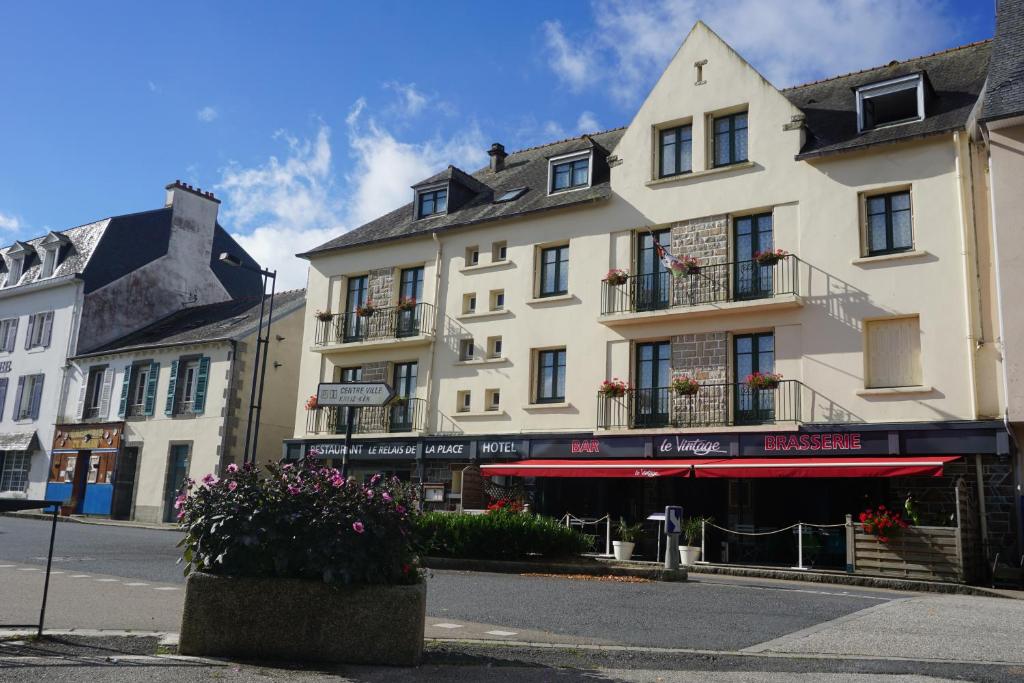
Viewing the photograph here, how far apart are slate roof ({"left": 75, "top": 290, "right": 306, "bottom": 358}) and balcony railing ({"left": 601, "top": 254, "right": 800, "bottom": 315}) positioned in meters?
14.6

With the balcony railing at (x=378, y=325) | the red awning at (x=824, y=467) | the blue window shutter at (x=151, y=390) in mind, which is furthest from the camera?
the blue window shutter at (x=151, y=390)

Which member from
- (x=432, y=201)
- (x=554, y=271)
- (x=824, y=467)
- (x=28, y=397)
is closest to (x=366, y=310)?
(x=432, y=201)

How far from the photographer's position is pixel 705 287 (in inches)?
800

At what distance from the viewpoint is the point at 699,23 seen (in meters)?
22.1

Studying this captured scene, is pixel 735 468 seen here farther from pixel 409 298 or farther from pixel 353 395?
pixel 409 298

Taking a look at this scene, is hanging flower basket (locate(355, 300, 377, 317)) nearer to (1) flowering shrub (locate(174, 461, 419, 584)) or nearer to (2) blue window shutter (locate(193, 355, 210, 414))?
(2) blue window shutter (locate(193, 355, 210, 414))

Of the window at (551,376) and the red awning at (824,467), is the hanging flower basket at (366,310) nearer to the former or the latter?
the window at (551,376)

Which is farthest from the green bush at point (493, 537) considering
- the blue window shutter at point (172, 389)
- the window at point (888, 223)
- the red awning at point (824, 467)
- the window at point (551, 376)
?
the blue window shutter at point (172, 389)

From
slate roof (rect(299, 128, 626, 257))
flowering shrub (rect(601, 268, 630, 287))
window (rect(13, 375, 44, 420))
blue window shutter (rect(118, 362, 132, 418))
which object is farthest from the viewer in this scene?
window (rect(13, 375, 44, 420))

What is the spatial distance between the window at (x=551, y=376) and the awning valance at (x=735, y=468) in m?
1.72

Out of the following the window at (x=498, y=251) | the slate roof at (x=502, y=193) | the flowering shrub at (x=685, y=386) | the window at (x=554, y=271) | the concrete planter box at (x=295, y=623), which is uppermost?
the slate roof at (x=502, y=193)

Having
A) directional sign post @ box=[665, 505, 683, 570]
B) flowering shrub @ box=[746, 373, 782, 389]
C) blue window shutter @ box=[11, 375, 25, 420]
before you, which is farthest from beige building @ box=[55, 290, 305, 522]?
directional sign post @ box=[665, 505, 683, 570]

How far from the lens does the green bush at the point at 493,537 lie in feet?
51.0

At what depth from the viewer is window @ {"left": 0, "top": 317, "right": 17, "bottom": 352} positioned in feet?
126
